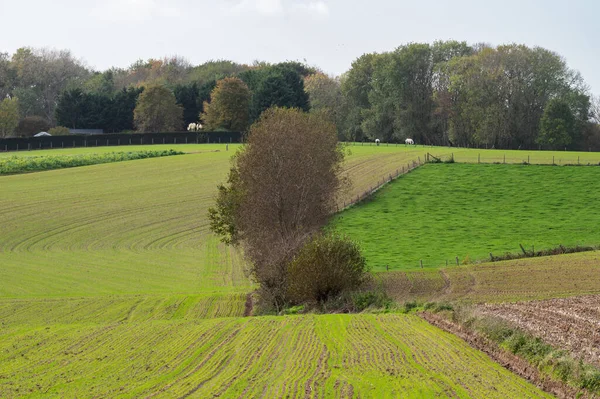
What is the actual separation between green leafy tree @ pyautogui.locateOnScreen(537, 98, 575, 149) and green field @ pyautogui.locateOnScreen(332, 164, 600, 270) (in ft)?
106

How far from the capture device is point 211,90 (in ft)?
514

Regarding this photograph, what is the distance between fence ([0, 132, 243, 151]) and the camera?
400ft

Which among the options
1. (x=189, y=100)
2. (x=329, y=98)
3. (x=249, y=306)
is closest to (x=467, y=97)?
(x=329, y=98)

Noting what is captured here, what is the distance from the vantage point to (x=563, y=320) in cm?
2709

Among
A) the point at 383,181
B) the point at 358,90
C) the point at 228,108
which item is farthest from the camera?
the point at 228,108

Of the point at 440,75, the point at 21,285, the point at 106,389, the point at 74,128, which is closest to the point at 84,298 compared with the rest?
the point at 21,285

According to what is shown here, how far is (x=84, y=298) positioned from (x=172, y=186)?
43192 mm

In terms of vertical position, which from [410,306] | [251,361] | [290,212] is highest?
[290,212]

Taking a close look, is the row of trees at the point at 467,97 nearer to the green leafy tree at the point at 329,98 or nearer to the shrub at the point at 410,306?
the green leafy tree at the point at 329,98

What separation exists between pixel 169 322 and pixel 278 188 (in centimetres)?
1681

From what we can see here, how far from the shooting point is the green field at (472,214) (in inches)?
2120

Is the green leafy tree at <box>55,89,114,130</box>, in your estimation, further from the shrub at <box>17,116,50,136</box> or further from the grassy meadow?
the grassy meadow

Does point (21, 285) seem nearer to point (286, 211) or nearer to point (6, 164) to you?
point (286, 211)

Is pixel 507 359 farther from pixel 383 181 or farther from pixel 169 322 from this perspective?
pixel 383 181
